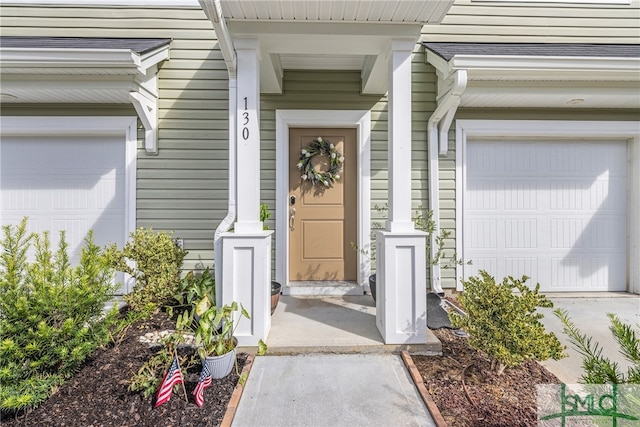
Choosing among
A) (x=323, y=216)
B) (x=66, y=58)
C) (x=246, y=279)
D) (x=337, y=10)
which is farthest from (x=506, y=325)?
(x=66, y=58)

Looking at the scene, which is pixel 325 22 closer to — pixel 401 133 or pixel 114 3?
pixel 401 133

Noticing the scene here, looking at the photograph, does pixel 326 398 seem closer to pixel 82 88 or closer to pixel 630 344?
pixel 630 344

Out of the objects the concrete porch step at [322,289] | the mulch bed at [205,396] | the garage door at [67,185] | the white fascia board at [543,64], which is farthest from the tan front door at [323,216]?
the garage door at [67,185]

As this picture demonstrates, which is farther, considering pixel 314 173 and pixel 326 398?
pixel 314 173

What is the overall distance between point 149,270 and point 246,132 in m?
1.59

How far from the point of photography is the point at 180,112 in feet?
11.6

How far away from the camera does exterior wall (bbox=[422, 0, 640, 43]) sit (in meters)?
3.64

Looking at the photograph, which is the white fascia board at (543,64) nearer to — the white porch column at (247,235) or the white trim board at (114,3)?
the white porch column at (247,235)

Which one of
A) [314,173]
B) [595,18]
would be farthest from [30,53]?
[595,18]

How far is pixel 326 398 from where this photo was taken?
1.81 m

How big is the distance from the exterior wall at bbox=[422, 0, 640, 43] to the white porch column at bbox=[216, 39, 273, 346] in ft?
8.01

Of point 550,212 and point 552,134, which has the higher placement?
point 552,134

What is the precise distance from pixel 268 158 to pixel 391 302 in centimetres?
213

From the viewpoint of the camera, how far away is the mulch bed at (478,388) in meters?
1.65
